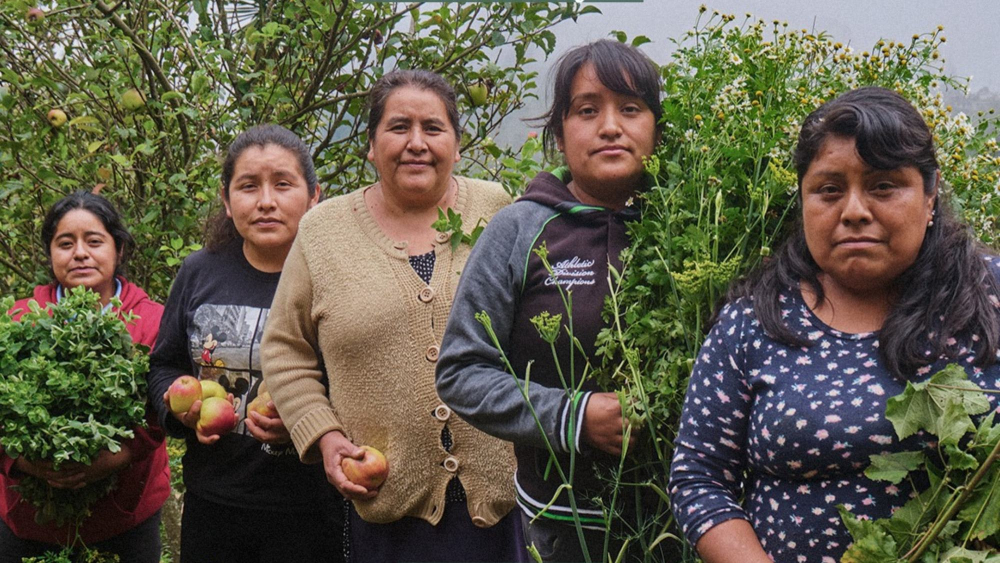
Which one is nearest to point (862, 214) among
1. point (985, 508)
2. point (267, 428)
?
point (985, 508)

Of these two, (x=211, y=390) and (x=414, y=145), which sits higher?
(x=414, y=145)

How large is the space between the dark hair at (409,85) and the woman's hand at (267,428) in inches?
28.8

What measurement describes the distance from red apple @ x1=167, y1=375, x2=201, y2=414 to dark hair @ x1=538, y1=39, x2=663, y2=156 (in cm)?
114

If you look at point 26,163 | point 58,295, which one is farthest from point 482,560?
point 26,163

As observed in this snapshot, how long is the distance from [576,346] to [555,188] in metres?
0.34

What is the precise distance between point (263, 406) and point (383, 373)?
1.30 feet

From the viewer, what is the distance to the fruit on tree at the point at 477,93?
3652mm

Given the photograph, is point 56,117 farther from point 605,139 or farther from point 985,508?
point 985,508

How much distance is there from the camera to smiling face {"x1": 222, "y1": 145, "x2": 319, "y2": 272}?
2.70 metres

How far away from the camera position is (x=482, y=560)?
92.3 inches

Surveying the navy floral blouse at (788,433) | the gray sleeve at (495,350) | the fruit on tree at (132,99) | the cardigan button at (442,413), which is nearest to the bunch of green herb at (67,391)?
the cardigan button at (442,413)

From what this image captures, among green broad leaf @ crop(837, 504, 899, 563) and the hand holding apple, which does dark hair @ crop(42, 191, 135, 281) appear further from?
green broad leaf @ crop(837, 504, 899, 563)

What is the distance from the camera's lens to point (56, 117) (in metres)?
3.66

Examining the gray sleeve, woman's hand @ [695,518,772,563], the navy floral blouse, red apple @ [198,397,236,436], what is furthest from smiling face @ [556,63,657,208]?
red apple @ [198,397,236,436]
